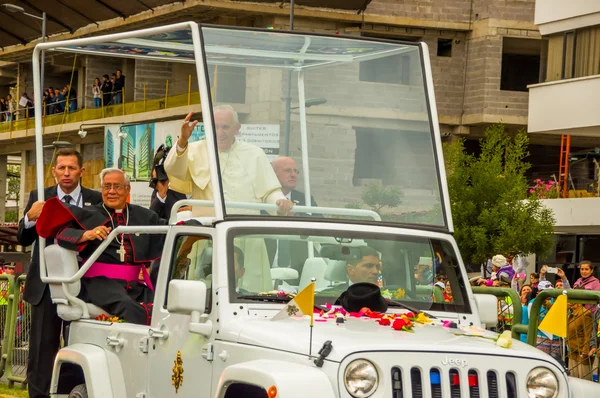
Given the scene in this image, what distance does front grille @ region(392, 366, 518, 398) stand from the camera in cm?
678

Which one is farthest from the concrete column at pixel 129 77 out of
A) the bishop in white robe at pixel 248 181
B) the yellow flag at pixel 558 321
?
the yellow flag at pixel 558 321

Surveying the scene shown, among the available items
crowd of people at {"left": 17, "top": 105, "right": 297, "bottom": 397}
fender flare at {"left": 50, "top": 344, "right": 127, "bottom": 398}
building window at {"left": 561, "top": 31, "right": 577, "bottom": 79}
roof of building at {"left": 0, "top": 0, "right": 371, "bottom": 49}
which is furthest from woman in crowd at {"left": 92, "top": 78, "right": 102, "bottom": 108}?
Result: fender flare at {"left": 50, "top": 344, "right": 127, "bottom": 398}

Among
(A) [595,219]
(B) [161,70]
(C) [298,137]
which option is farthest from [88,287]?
(B) [161,70]

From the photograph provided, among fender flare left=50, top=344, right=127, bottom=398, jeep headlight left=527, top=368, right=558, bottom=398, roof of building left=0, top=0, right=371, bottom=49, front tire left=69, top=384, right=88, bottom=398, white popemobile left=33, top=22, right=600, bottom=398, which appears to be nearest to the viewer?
white popemobile left=33, top=22, right=600, bottom=398

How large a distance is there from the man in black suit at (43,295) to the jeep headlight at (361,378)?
4.32 metres

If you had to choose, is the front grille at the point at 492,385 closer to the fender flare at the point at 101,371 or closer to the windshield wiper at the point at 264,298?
the windshield wiper at the point at 264,298

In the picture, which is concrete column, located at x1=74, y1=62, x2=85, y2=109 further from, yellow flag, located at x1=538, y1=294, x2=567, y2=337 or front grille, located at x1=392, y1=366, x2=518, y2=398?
front grille, located at x1=392, y1=366, x2=518, y2=398

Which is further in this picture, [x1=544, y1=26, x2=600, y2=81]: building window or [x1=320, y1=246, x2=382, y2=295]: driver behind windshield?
[x1=544, y1=26, x2=600, y2=81]: building window

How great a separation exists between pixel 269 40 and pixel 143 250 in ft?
6.25

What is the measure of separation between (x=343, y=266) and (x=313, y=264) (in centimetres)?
22

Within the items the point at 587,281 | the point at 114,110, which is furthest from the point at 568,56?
the point at 114,110

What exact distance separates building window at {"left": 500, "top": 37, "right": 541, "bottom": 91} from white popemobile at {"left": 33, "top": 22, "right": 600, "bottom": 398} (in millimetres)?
42427

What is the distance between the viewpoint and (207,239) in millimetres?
8211

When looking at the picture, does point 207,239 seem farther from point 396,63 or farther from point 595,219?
point 595,219
